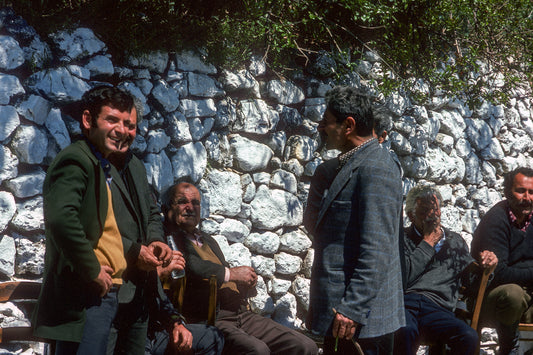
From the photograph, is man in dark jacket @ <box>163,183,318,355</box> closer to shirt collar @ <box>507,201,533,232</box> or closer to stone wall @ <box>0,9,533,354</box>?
stone wall @ <box>0,9,533,354</box>

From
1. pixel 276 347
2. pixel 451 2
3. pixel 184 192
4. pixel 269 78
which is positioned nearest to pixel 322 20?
pixel 269 78

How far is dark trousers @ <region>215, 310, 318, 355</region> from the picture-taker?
325 centimetres

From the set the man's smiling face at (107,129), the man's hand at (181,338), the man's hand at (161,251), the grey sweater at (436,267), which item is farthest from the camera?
the grey sweater at (436,267)

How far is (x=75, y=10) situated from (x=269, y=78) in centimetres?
154

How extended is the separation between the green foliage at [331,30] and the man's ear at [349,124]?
175 centimetres

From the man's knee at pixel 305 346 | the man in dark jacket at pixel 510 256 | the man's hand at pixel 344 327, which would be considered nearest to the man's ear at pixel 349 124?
the man's hand at pixel 344 327

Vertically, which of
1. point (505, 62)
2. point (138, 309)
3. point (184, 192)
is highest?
point (505, 62)

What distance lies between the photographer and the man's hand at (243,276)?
3.46m

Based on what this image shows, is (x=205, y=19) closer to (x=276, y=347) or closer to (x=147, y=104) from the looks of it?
(x=147, y=104)

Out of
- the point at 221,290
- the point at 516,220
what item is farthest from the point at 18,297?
the point at 516,220

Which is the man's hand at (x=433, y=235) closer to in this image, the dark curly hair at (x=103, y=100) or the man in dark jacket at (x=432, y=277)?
the man in dark jacket at (x=432, y=277)

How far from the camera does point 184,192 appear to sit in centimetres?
342

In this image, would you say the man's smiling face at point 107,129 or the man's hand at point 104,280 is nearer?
the man's hand at point 104,280

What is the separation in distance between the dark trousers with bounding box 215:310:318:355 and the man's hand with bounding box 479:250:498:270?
4.18ft
